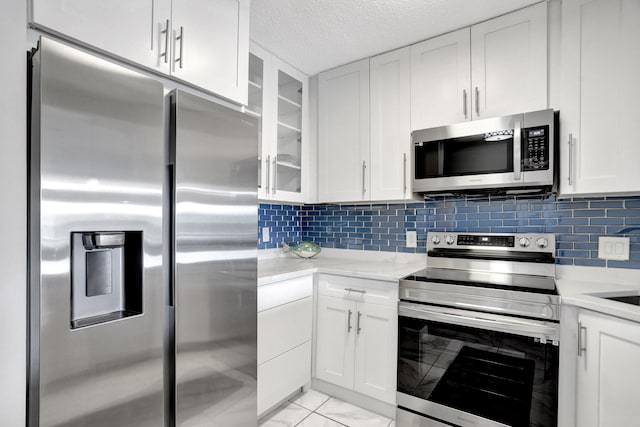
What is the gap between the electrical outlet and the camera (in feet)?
8.29

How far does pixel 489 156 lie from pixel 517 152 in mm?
152

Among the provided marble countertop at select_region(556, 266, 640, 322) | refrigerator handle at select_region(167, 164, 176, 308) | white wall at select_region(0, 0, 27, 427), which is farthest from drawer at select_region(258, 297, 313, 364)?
marble countertop at select_region(556, 266, 640, 322)

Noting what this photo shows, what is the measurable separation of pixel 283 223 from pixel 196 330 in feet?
5.66

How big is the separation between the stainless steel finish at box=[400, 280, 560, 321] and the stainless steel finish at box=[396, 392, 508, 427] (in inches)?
21.9

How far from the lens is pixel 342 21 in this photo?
2031 millimetres

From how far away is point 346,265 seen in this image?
2.39 metres

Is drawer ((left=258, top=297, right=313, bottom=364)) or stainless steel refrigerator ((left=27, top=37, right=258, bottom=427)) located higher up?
stainless steel refrigerator ((left=27, top=37, right=258, bottom=427))

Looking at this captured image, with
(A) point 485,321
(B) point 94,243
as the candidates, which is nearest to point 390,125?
(A) point 485,321

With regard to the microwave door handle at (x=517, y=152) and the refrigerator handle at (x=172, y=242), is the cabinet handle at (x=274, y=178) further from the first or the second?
the microwave door handle at (x=517, y=152)

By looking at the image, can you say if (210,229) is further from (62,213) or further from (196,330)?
(62,213)

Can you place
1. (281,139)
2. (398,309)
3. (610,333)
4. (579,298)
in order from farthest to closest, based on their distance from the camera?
1. (281,139)
2. (398,309)
3. (579,298)
4. (610,333)

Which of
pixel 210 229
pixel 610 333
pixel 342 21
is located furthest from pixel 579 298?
pixel 342 21

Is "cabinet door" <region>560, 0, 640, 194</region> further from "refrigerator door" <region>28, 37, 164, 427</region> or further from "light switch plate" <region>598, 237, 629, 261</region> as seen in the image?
"refrigerator door" <region>28, 37, 164, 427</region>

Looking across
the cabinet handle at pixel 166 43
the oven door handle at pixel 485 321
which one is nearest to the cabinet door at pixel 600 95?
the oven door handle at pixel 485 321
